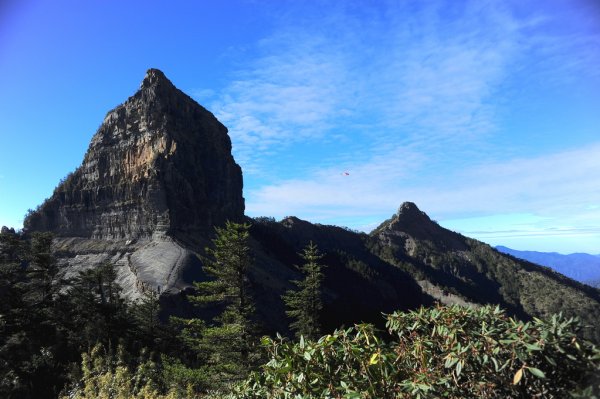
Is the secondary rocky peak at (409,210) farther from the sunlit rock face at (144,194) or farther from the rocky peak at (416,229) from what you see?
the sunlit rock face at (144,194)

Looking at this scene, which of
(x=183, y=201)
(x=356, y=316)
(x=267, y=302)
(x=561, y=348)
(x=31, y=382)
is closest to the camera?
(x=561, y=348)

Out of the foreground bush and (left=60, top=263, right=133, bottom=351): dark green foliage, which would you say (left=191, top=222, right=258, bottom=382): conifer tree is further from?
the foreground bush

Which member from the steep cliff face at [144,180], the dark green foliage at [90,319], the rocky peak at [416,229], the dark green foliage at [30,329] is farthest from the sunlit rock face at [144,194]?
the rocky peak at [416,229]

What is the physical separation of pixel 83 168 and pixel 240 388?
91861 mm

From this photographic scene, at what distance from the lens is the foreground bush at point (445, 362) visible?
3299 millimetres

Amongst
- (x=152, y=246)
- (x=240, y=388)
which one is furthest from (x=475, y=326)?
(x=152, y=246)

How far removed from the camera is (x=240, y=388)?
200 inches

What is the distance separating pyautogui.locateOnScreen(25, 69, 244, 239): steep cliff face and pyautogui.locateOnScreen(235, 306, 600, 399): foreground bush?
69646 millimetres

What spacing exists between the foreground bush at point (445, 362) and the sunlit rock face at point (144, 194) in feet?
192

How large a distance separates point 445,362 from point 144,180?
7853cm

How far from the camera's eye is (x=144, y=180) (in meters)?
75.7

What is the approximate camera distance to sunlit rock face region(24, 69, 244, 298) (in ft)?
226

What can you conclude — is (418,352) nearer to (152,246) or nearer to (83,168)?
(152,246)

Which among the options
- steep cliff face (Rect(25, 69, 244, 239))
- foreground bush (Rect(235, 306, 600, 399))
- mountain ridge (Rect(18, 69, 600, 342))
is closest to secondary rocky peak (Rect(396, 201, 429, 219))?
mountain ridge (Rect(18, 69, 600, 342))
